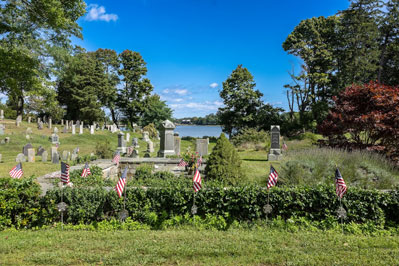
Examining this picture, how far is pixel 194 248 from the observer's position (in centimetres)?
425

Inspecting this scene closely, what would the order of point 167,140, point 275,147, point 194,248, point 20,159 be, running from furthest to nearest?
point 275,147 → point 167,140 → point 20,159 → point 194,248

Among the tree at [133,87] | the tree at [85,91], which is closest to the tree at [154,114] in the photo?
the tree at [133,87]

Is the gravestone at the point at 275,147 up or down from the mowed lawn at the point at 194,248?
up

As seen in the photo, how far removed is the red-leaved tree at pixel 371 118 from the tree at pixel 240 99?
17526 millimetres

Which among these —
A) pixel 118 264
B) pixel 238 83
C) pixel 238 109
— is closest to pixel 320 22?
pixel 238 83

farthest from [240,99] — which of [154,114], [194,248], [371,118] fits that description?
[194,248]

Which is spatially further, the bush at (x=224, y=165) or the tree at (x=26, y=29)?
the tree at (x=26, y=29)

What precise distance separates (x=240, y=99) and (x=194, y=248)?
2709 cm

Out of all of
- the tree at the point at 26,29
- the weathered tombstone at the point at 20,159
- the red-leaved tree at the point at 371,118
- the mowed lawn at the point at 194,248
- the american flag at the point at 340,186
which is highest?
the tree at the point at 26,29

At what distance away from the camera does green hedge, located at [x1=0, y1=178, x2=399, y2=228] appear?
206 inches

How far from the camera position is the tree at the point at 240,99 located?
30188 mm

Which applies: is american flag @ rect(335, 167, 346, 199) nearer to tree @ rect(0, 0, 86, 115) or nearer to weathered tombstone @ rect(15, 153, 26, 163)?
tree @ rect(0, 0, 86, 115)

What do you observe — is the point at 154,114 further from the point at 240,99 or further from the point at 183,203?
the point at 183,203

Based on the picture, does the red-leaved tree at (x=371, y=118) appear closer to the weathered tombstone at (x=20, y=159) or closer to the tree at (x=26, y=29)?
the tree at (x=26, y=29)
